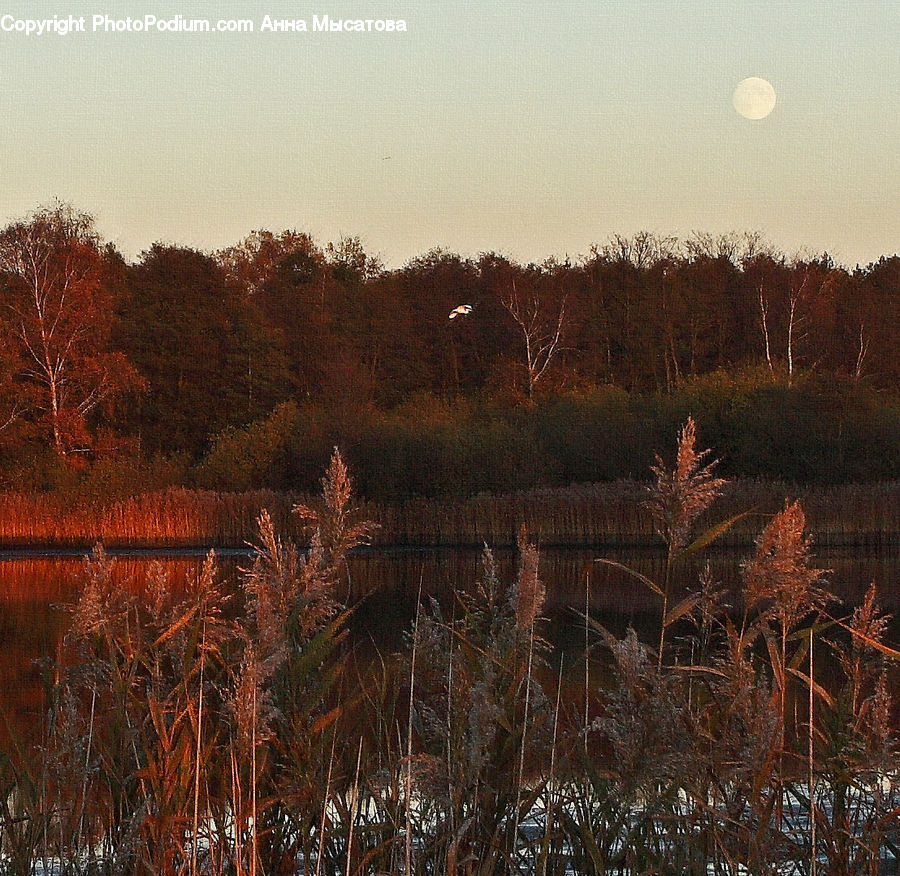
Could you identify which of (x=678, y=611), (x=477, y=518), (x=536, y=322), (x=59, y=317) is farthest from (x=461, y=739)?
(x=536, y=322)

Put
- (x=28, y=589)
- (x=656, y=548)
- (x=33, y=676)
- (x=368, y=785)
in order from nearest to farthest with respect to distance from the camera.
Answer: (x=368, y=785)
(x=33, y=676)
(x=28, y=589)
(x=656, y=548)

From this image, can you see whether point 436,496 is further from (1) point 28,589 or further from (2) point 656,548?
(1) point 28,589

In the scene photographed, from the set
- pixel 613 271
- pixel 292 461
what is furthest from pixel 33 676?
pixel 613 271

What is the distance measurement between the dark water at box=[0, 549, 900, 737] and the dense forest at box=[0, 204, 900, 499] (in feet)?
26.5

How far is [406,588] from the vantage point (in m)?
19.8

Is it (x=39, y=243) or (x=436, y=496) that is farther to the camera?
(x=39, y=243)

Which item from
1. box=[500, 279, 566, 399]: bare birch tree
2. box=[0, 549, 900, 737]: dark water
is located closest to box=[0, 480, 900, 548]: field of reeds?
box=[0, 549, 900, 737]: dark water

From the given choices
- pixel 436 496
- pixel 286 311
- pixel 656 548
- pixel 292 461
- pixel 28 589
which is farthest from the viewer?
pixel 286 311

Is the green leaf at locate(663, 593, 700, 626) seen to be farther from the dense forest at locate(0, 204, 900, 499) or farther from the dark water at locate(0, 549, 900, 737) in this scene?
the dense forest at locate(0, 204, 900, 499)

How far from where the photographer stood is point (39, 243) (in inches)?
1484

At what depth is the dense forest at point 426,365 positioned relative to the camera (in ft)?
114

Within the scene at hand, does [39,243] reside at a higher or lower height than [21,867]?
higher

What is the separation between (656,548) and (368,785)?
22927 millimetres

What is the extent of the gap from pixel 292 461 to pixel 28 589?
57.6 ft
